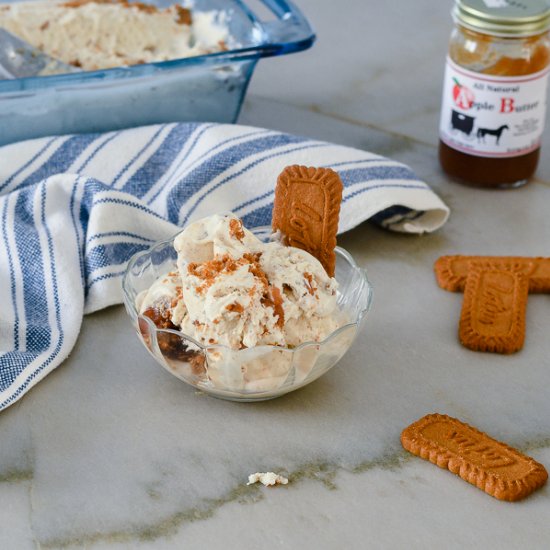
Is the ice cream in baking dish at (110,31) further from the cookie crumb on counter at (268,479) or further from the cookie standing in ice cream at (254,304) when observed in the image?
the cookie crumb on counter at (268,479)

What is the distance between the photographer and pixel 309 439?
106cm

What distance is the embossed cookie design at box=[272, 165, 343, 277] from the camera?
1091mm

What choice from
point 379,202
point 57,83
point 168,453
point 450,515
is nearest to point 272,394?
point 168,453

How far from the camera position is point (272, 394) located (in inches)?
42.6

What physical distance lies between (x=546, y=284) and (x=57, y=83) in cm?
72

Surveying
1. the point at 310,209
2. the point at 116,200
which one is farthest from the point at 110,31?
the point at 310,209

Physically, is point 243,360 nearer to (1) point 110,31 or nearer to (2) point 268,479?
(2) point 268,479

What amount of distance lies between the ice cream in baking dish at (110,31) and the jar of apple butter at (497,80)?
0.43m

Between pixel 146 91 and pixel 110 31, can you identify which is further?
pixel 110 31

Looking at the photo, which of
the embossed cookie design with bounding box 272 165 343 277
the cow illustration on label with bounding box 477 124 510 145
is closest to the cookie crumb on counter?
the embossed cookie design with bounding box 272 165 343 277

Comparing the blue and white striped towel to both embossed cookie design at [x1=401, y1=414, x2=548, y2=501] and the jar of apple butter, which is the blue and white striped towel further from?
embossed cookie design at [x1=401, y1=414, x2=548, y2=501]

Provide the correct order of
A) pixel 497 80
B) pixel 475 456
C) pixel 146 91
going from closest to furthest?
1. pixel 475 456
2. pixel 497 80
3. pixel 146 91

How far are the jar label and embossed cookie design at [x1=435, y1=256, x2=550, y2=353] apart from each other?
207 mm

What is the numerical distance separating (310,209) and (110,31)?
0.71 metres
